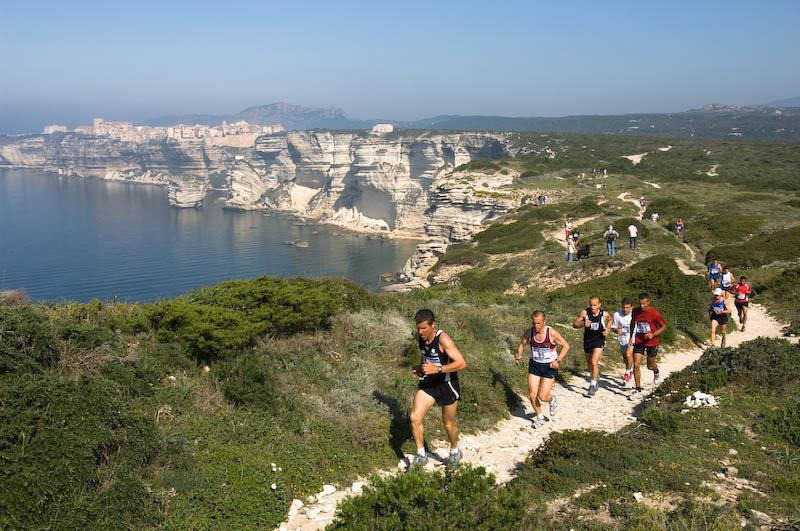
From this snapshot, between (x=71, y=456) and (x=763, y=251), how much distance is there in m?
24.5

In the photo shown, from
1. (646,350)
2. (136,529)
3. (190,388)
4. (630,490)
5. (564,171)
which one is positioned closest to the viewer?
(136,529)

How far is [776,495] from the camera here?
4781 millimetres

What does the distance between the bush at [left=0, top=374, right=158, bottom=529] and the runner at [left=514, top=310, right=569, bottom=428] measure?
5.13 metres

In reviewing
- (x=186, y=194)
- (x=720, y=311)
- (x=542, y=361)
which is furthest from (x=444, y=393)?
(x=186, y=194)

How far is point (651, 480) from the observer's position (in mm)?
5102

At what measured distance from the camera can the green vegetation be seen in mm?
4188

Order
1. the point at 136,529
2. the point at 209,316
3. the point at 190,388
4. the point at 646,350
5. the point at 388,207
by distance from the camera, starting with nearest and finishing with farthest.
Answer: the point at 136,529 < the point at 190,388 < the point at 209,316 < the point at 646,350 < the point at 388,207

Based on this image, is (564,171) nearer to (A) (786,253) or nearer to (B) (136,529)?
(A) (786,253)

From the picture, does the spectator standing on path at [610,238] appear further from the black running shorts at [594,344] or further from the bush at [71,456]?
the bush at [71,456]

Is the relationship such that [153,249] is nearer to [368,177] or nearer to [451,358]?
[368,177]

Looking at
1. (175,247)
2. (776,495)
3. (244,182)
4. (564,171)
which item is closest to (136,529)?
(776,495)

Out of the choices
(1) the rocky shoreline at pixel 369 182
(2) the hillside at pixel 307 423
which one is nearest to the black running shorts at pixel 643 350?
(2) the hillside at pixel 307 423

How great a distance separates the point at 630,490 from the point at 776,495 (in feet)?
4.08

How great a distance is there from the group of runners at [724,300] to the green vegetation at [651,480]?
181 inches
